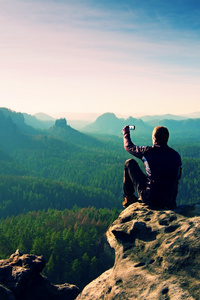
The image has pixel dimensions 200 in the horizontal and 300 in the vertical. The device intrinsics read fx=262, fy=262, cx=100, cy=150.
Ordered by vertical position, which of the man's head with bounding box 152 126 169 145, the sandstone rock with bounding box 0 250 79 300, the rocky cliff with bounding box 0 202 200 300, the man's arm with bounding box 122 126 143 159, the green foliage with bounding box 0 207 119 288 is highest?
the man's head with bounding box 152 126 169 145

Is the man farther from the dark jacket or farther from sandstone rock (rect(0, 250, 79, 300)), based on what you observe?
sandstone rock (rect(0, 250, 79, 300))

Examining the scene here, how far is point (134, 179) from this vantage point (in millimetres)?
12867

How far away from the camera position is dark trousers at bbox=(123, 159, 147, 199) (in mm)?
12777

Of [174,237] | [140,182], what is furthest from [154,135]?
[174,237]

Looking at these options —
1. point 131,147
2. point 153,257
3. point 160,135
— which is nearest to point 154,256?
point 153,257

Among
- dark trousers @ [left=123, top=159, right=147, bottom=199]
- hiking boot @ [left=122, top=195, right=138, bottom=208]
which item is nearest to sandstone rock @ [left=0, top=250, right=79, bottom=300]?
hiking boot @ [left=122, top=195, right=138, bottom=208]

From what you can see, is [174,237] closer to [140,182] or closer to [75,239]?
[140,182]

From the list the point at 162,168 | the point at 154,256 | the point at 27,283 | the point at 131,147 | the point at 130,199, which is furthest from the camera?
the point at 27,283

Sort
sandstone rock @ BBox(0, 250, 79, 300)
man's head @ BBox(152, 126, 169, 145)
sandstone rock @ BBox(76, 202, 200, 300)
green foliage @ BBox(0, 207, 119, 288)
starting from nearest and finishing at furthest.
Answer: sandstone rock @ BBox(76, 202, 200, 300) < man's head @ BBox(152, 126, 169, 145) < sandstone rock @ BBox(0, 250, 79, 300) < green foliage @ BBox(0, 207, 119, 288)

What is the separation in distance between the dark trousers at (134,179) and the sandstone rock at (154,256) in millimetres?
1294

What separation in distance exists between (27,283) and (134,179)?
12.2 meters

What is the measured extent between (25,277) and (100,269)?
78813 millimetres

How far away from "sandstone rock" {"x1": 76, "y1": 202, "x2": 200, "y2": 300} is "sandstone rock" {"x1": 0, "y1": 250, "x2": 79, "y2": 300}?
6.12m

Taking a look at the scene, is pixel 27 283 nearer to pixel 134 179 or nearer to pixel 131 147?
pixel 134 179
